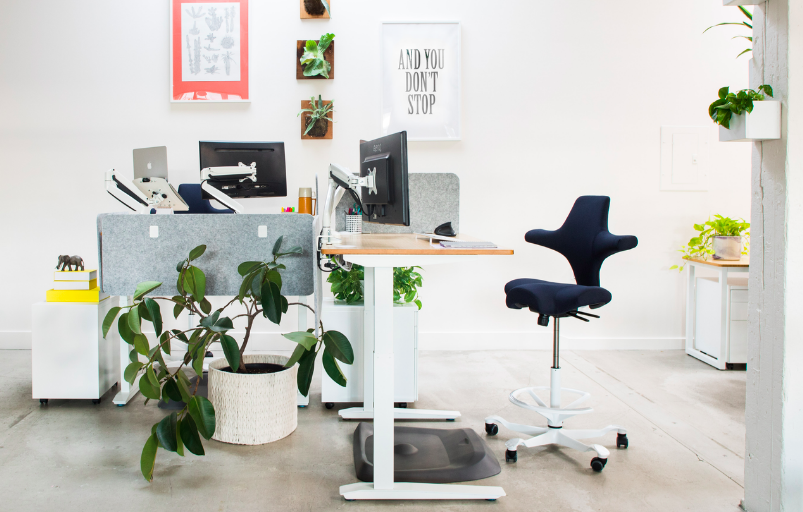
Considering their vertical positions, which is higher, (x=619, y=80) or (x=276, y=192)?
(x=619, y=80)

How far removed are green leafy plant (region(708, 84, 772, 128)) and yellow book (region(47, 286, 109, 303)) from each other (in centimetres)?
254

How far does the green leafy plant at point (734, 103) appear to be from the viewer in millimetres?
1586

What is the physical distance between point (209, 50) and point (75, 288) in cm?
181

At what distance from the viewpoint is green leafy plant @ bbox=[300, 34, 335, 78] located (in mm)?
3561

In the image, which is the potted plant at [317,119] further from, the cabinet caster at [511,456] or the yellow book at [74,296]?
the cabinet caster at [511,456]

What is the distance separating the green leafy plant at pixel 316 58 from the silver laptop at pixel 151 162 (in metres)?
1.23

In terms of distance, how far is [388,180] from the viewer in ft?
6.75

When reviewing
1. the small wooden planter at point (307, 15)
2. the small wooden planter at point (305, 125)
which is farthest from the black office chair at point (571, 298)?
the small wooden planter at point (307, 15)

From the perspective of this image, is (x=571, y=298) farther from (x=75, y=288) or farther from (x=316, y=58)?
(x=316, y=58)

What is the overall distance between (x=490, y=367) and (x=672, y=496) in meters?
1.56

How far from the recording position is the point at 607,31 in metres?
3.70

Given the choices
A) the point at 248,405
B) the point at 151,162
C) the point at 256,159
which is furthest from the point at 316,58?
the point at 248,405

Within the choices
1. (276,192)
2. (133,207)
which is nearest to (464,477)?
(276,192)

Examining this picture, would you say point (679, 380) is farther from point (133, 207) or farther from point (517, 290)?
point (133, 207)
